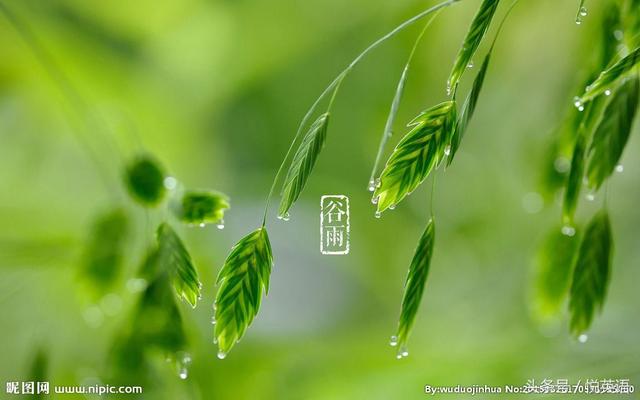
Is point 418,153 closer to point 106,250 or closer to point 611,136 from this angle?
point 611,136

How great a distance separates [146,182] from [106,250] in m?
0.15

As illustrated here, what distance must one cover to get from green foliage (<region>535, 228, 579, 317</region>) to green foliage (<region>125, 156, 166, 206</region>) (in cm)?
42

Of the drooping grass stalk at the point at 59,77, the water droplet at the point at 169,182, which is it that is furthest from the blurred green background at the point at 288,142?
the water droplet at the point at 169,182

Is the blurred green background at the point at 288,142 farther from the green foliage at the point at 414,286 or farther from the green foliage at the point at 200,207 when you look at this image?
the green foliage at the point at 414,286

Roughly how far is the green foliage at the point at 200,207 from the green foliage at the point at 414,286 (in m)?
0.18

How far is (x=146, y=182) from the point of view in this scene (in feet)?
2.41

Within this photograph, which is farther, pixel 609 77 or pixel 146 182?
pixel 146 182

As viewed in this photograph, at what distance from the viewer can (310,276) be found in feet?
5.90

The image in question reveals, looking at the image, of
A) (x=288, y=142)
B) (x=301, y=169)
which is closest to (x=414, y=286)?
(x=301, y=169)

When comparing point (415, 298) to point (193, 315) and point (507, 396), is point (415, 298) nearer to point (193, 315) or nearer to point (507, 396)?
point (507, 396)

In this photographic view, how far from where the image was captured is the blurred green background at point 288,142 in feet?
5.54

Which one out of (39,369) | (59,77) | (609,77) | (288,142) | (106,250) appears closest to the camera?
(609,77)

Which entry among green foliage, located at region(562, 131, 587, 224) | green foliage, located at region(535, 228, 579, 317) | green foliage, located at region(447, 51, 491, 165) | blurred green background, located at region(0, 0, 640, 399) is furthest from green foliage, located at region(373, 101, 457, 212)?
blurred green background, located at region(0, 0, 640, 399)

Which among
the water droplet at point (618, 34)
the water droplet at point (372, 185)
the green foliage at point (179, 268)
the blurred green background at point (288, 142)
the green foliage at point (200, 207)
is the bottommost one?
the green foliage at point (179, 268)
